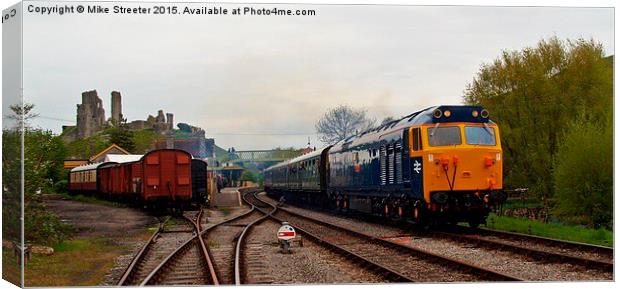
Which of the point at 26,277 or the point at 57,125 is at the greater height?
the point at 57,125

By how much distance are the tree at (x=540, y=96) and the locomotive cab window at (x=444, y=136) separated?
83 centimetres

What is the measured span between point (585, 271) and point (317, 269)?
4496 mm

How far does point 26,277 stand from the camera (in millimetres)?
A: 14703

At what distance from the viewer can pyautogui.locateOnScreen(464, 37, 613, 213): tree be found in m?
16.8

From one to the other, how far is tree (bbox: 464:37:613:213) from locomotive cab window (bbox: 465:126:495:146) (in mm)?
Answer: 359

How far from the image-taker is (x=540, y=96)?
1859 centimetres

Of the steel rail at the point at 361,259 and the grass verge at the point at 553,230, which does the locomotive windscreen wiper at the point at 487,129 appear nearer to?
the grass verge at the point at 553,230

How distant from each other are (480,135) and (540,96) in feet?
5.11

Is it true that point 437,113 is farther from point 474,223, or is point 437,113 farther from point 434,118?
point 474,223

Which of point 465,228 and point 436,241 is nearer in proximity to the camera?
point 436,241

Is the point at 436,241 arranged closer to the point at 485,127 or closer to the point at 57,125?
the point at 485,127

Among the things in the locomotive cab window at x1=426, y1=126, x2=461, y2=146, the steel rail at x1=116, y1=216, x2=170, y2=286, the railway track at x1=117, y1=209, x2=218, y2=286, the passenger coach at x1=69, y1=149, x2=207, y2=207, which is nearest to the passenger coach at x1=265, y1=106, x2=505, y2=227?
the locomotive cab window at x1=426, y1=126, x2=461, y2=146

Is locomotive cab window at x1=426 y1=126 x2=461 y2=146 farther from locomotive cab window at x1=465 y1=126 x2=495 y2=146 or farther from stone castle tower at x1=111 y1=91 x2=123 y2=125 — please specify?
stone castle tower at x1=111 y1=91 x2=123 y2=125

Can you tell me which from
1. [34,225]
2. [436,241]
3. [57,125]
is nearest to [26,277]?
[34,225]
